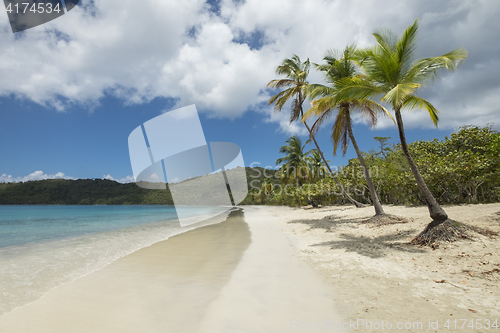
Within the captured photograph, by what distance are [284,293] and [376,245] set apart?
13.3 ft

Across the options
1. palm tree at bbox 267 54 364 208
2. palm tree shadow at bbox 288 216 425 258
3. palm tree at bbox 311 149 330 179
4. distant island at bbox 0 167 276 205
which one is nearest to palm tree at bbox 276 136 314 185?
palm tree at bbox 311 149 330 179

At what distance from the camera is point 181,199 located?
10012 centimetres

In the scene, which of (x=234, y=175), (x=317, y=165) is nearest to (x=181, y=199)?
(x=234, y=175)

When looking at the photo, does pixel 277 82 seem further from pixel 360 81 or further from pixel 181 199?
pixel 181 199

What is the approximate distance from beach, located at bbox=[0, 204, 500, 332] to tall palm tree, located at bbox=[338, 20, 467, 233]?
1.86 meters

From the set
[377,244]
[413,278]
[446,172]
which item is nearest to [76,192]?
[377,244]

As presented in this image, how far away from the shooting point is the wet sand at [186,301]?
2.85 meters

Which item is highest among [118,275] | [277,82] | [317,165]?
[277,82]

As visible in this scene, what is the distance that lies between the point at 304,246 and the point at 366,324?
462 centimetres

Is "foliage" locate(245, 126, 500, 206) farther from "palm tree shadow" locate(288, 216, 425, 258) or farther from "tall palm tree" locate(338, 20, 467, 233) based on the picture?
"palm tree shadow" locate(288, 216, 425, 258)

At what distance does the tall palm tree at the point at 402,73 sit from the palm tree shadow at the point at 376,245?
0.86 m

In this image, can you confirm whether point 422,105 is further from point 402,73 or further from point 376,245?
point 376,245

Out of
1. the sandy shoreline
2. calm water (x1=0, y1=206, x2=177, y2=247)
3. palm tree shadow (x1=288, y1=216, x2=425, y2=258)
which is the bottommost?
palm tree shadow (x1=288, y1=216, x2=425, y2=258)

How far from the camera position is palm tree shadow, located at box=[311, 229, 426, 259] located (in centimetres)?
567
